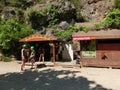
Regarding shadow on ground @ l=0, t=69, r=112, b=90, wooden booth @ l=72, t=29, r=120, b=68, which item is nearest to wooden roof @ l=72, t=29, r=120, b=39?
wooden booth @ l=72, t=29, r=120, b=68

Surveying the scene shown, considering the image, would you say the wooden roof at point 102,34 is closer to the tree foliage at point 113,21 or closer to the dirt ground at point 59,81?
the tree foliage at point 113,21

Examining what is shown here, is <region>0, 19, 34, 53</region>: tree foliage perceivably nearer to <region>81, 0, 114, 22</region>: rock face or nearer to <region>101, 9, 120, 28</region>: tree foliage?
<region>81, 0, 114, 22</region>: rock face

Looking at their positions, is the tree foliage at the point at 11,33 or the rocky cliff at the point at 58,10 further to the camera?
the rocky cliff at the point at 58,10

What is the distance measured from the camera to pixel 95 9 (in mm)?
36375

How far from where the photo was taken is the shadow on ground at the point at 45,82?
15125 mm

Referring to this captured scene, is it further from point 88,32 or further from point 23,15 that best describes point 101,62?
point 23,15

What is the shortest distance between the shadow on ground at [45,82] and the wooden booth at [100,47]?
404 cm

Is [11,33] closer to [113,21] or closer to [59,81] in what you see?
[113,21]

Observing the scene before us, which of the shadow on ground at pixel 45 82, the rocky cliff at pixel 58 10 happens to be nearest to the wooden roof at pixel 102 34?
the shadow on ground at pixel 45 82

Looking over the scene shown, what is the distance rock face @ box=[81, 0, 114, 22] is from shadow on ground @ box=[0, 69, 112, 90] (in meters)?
16.4

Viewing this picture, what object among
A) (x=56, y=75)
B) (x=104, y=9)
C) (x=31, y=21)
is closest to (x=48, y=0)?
(x=31, y=21)

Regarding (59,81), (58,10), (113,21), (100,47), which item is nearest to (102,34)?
(100,47)

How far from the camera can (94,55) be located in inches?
926

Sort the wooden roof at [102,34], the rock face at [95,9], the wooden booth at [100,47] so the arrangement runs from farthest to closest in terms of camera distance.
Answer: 1. the rock face at [95,9]
2. the wooden booth at [100,47]
3. the wooden roof at [102,34]
